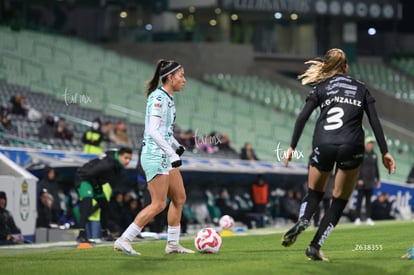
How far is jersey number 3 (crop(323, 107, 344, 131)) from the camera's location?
39.0 feet

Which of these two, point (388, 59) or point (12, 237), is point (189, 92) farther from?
point (12, 237)

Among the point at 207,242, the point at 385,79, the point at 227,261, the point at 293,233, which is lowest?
the point at 227,261

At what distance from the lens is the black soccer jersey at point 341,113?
38.8ft

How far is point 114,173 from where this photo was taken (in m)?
19.0

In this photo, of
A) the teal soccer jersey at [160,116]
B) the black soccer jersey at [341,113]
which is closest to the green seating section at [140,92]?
the teal soccer jersey at [160,116]

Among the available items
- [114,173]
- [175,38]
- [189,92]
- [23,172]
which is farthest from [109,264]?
[175,38]

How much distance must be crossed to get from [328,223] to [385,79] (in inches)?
1522

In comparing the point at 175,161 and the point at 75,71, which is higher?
the point at 75,71

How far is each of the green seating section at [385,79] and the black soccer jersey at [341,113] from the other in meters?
36.7

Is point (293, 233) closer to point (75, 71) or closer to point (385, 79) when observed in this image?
point (75, 71)

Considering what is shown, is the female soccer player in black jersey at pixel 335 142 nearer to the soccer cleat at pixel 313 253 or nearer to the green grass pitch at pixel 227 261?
the soccer cleat at pixel 313 253

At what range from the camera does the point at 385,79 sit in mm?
49938

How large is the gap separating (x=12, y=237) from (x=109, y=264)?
22.8ft

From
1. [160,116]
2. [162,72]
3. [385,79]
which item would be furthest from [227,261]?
[385,79]
